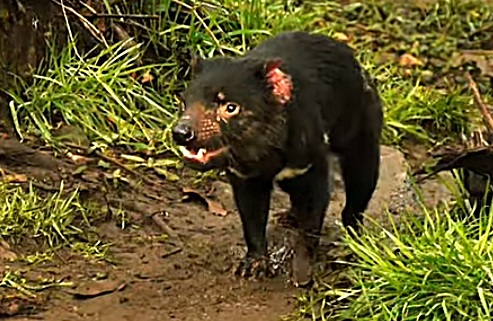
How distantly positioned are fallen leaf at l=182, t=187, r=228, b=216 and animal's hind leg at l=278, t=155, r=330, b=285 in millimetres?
848

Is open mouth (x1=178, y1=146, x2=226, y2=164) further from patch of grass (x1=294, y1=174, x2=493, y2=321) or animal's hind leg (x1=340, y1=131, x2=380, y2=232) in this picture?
animal's hind leg (x1=340, y1=131, x2=380, y2=232)

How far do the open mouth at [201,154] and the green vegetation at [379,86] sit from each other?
0.53m

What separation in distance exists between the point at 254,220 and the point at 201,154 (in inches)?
21.2

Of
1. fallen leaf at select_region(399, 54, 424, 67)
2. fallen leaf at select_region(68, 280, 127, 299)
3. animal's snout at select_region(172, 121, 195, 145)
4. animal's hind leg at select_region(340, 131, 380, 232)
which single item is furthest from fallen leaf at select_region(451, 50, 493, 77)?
animal's snout at select_region(172, 121, 195, 145)

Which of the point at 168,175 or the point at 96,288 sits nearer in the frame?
the point at 96,288

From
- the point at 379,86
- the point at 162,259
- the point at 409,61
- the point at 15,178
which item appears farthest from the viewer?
the point at 409,61

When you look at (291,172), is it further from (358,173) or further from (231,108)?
(358,173)

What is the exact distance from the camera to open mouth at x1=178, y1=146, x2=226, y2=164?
4.07m

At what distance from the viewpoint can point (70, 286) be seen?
14.5 ft

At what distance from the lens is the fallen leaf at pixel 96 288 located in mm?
4367

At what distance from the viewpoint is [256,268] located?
14.9 feet

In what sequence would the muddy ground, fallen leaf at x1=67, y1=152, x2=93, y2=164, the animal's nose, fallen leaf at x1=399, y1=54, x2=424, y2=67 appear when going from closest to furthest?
the animal's nose → the muddy ground → fallen leaf at x1=67, y1=152, x2=93, y2=164 → fallen leaf at x1=399, y1=54, x2=424, y2=67

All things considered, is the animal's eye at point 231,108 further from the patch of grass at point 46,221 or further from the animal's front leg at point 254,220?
the patch of grass at point 46,221

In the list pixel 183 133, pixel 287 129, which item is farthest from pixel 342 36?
pixel 183 133
